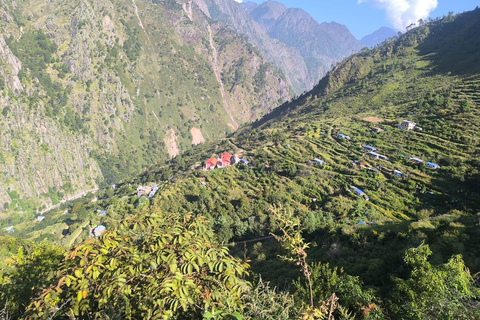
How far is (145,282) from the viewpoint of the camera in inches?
188

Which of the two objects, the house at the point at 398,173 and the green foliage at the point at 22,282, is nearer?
the green foliage at the point at 22,282

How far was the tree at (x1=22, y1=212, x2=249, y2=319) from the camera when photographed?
4.04 meters

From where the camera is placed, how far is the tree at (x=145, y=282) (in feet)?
13.3

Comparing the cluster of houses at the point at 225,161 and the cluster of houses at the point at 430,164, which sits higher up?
the cluster of houses at the point at 225,161

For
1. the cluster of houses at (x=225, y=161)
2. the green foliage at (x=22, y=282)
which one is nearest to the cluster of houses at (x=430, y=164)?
the cluster of houses at (x=225, y=161)

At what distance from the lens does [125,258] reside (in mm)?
5168

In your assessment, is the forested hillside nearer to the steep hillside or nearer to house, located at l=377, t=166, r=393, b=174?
house, located at l=377, t=166, r=393, b=174

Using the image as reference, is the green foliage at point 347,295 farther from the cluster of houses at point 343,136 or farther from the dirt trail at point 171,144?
the dirt trail at point 171,144

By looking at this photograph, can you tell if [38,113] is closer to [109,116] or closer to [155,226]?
[109,116]

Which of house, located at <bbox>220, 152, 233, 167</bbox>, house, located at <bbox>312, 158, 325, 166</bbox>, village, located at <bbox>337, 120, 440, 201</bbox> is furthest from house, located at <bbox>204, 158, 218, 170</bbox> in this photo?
village, located at <bbox>337, 120, 440, 201</bbox>

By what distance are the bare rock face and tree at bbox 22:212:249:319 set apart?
182616mm

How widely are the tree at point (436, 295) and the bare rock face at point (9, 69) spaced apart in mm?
186687

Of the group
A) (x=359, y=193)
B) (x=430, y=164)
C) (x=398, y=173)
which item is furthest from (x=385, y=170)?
(x=359, y=193)

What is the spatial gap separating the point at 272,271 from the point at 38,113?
170741 mm
